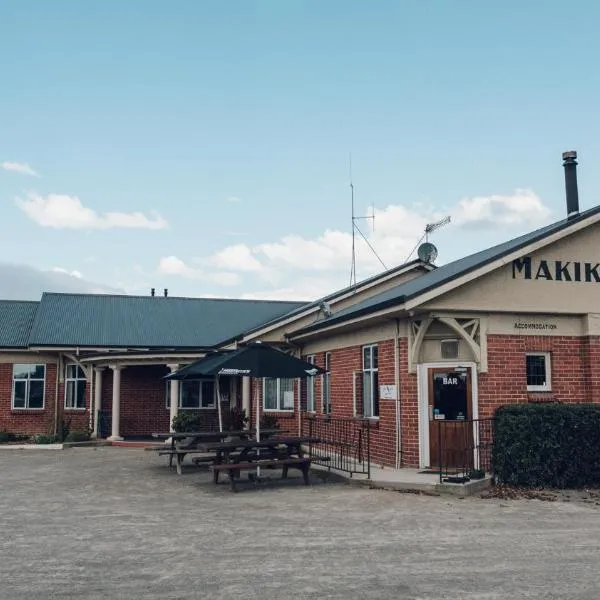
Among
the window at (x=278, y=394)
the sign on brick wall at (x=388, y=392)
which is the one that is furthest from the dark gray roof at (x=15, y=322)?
the sign on brick wall at (x=388, y=392)

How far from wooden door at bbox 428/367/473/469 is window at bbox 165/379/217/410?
12.8m

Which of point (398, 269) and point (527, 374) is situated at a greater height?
point (398, 269)

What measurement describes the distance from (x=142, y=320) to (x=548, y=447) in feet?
64.4

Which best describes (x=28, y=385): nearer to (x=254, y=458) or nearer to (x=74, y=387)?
(x=74, y=387)

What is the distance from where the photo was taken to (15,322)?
27000mm

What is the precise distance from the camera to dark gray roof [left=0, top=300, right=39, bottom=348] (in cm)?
2509

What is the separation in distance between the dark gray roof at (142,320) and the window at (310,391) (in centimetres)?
707

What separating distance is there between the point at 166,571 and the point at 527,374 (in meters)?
9.10

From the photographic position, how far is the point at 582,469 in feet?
38.5

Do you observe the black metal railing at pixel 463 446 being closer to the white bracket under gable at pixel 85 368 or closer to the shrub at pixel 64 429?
the shrub at pixel 64 429

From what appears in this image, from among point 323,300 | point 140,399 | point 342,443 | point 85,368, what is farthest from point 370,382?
point 85,368

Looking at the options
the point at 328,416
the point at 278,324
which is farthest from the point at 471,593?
the point at 278,324

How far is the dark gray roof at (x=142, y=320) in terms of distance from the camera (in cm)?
2589

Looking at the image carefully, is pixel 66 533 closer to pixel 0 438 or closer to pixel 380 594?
pixel 380 594
